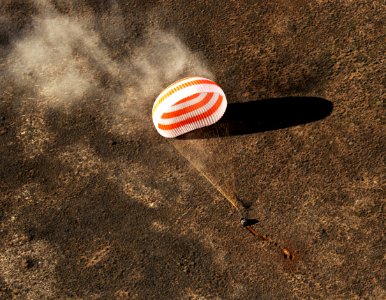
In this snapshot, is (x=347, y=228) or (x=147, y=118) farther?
(x=147, y=118)

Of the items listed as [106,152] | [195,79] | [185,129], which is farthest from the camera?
[106,152]

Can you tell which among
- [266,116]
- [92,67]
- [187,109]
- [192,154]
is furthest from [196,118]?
[92,67]

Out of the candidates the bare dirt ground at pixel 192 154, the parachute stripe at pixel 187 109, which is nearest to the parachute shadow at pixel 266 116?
the bare dirt ground at pixel 192 154

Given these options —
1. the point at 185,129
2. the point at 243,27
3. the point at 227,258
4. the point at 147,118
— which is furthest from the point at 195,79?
the point at 227,258

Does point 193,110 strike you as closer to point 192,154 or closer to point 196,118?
point 196,118

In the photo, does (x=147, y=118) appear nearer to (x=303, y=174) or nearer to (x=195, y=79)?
(x=195, y=79)

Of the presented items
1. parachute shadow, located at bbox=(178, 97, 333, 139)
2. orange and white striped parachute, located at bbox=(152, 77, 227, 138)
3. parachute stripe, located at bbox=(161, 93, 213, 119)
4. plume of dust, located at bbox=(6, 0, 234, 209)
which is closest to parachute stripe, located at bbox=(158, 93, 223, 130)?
orange and white striped parachute, located at bbox=(152, 77, 227, 138)
